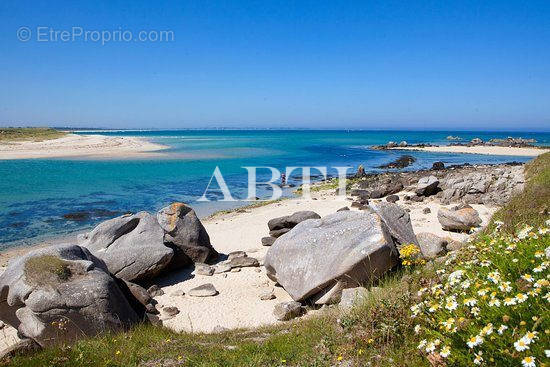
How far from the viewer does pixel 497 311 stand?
10.9ft

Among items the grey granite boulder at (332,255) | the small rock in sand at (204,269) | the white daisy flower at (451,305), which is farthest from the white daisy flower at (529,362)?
the small rock in sand at (204,269)

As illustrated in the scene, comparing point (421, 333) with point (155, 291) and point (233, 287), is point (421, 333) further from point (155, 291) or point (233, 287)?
point (155, 291)

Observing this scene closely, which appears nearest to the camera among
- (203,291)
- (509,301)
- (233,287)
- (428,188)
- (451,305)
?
(509,301)

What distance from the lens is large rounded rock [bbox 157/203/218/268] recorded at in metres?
14.1

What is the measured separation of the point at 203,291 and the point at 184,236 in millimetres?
3144

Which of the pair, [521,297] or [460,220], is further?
[460,220]

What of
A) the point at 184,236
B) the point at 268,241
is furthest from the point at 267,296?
the point at 268,241

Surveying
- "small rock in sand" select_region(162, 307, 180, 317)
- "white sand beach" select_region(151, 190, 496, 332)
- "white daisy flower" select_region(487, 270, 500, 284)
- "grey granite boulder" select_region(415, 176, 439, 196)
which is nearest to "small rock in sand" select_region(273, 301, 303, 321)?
"white sand beach" select_region(151, 190, 496, 332)

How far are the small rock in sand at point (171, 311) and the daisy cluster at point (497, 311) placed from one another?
24.9 ft

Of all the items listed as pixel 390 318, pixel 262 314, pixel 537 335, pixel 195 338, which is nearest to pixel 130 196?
pixel 262 314

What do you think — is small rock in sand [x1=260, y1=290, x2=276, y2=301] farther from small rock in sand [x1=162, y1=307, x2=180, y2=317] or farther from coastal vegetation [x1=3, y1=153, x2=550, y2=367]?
→ coastal vegetation [x1=3, y1=153, x2=550, y2=367]

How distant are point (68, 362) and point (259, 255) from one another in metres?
10.2

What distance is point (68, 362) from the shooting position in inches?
210
